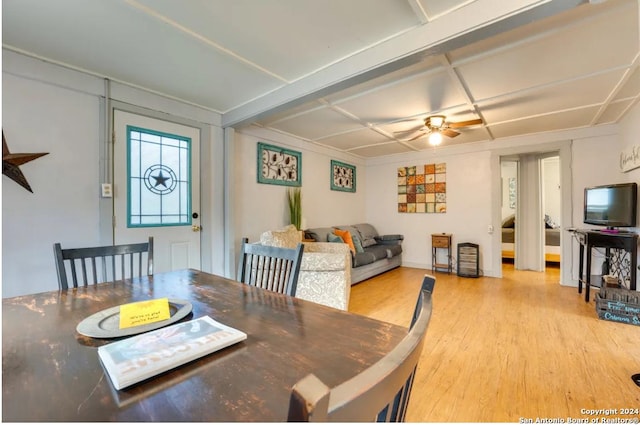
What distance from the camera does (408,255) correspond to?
5.71 metres

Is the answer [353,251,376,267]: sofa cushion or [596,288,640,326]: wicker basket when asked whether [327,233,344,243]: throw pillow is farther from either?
[596,288,640,326]: wicker basket

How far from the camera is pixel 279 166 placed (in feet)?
14.3

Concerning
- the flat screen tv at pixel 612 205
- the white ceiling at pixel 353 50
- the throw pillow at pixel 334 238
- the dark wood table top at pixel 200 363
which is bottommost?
the throw pillow at pixel 334 238

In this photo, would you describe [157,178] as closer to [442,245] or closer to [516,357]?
[516,357]

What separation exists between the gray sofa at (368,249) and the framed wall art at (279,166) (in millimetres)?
928

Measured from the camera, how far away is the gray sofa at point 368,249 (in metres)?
4.27

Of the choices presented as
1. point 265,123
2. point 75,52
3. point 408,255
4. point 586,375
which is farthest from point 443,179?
point 75,52

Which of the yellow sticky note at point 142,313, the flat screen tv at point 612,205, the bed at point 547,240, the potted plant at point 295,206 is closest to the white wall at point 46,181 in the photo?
the yellow sticky note at point 142,313

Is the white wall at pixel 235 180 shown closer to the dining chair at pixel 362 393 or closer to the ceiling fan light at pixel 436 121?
the ceiling fan light at pixel 436 121

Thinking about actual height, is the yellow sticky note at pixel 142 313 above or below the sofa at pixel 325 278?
above

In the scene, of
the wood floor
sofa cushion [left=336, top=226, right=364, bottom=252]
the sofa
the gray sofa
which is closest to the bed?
the wood floor

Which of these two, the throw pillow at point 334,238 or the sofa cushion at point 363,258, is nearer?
the sofa cushion at point 363,258

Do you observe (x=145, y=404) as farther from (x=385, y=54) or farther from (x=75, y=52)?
(x=75, y=52)

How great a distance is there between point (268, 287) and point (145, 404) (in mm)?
984
